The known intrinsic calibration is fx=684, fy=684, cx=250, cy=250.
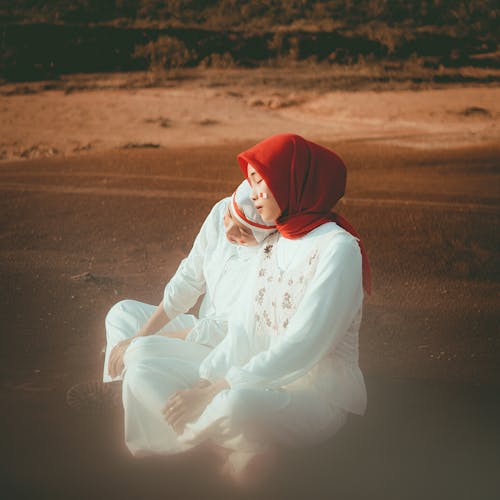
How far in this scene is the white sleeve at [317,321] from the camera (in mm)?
1837

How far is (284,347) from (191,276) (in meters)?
0.69

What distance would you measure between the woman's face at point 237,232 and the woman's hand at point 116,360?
0.53 metres

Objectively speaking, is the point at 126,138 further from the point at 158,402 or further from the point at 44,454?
the point at 158,402

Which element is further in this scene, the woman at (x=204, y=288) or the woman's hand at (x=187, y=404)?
the woman at (x=204, y=288)

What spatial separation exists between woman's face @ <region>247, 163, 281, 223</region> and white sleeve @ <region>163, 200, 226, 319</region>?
38cm

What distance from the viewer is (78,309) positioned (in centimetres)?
380

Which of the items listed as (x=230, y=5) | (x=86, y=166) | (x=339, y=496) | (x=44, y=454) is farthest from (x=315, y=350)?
(x=230, y=5)

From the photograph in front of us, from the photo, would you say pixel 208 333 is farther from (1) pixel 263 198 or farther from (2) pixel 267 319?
(1) pixel 263 198

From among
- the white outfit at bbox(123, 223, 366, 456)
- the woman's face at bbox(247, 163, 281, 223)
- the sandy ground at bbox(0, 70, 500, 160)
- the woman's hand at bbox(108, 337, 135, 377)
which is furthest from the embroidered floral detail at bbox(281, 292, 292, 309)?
the sandy ground at bbox(0, 70, 500, 160)

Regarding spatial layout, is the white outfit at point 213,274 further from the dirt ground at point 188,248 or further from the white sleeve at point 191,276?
the dirt ground at point 188,248

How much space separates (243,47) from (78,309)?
250cm

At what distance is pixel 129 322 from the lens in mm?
2584

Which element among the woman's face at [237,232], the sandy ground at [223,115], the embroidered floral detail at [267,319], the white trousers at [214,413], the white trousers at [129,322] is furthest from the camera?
the sandy ground at [223,115]

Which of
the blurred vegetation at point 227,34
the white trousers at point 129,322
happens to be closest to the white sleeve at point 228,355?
the white trousers at point 129,322
